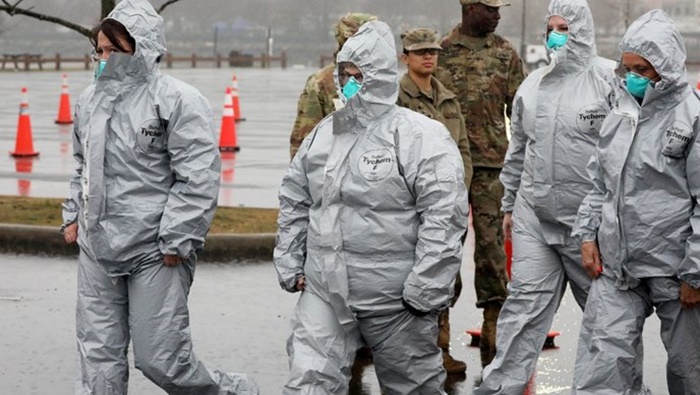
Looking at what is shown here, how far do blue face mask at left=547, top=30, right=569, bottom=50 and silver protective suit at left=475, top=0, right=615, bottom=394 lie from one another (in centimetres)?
7

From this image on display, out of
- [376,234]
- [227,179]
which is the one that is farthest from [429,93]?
[227,179]

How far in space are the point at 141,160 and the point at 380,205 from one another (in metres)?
1.27

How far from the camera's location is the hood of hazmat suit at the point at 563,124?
26.5 ft

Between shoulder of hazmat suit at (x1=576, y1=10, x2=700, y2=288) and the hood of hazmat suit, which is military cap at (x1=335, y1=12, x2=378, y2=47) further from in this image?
shoulder of hazmat suit at (x1=576, y1=10, x2=700, y2=288)

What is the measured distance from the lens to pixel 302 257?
23.5 feet

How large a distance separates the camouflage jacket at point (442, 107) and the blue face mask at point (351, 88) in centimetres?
205

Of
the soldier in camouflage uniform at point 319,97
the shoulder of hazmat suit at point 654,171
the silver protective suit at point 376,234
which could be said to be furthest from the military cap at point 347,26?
the shoulder of hazmat suit at point 654,171

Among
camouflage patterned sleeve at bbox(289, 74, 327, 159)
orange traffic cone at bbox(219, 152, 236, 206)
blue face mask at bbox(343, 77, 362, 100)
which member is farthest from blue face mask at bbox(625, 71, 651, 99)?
orange traffic cone at bbox(219, 152, 236, 206)

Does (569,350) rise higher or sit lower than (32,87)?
higher

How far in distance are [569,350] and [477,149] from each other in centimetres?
124

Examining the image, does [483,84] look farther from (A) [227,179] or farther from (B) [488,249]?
(A) [227,179]

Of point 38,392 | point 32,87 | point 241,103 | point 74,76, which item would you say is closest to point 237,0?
point 74,76

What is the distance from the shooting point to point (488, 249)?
972 cm

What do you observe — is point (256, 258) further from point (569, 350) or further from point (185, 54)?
point (185, 54)
